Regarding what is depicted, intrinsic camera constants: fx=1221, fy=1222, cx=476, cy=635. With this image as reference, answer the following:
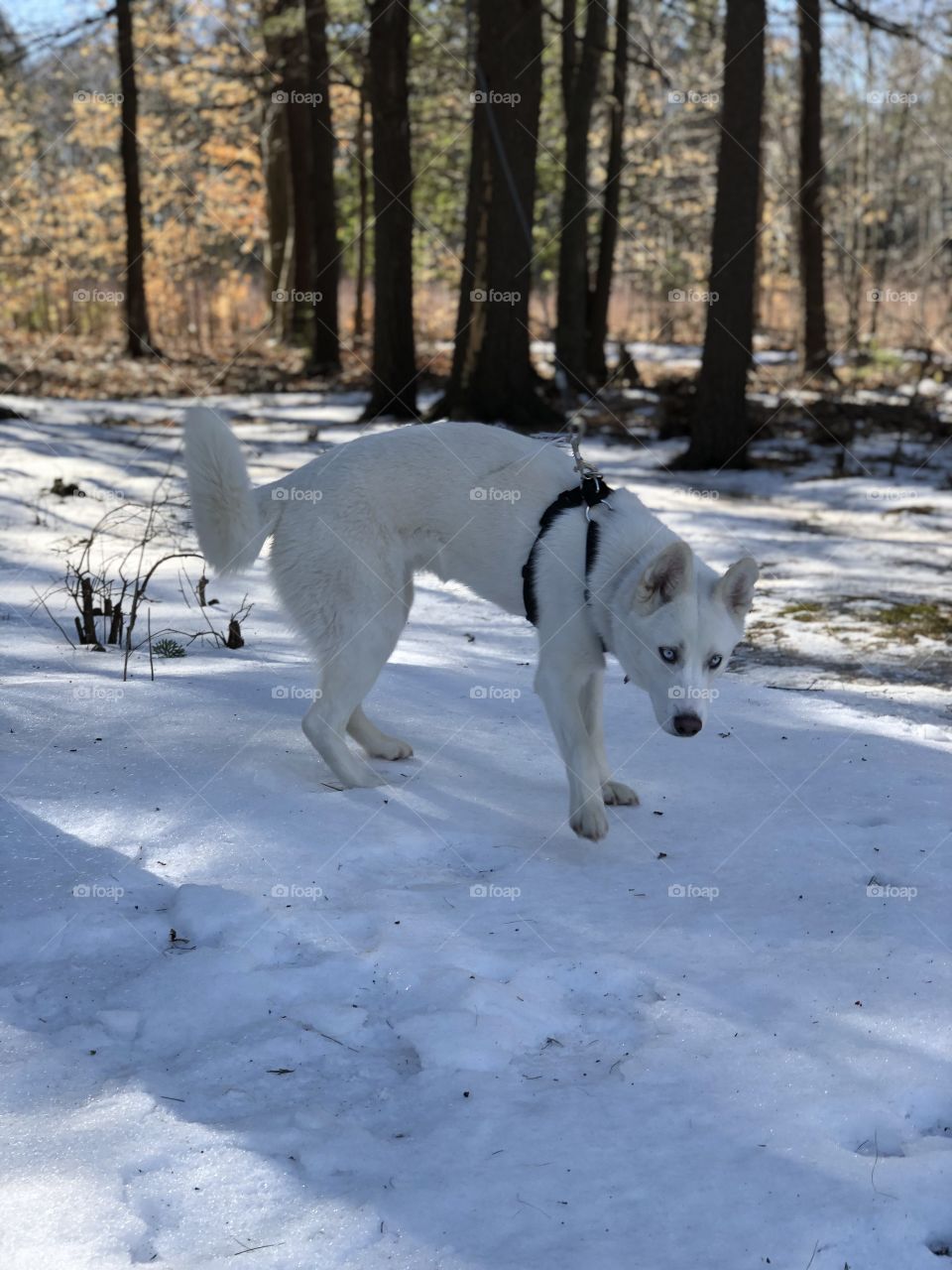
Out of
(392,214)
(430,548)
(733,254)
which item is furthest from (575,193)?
(430,548)

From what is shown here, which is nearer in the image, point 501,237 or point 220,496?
point 220,496

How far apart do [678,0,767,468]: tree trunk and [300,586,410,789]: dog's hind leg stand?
7767 millimetres

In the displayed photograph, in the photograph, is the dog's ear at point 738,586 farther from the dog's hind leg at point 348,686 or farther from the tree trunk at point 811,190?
the tree trunk at point 811,190

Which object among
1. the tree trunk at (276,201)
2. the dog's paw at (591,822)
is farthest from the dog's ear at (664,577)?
the tree trunk at (276,201)

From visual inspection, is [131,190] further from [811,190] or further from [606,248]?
[811,190]

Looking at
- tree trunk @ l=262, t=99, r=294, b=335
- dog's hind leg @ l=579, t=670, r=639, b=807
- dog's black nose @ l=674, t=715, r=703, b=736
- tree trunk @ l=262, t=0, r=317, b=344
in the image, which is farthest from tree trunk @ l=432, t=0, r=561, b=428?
tree trunk @ l=262, t=99, r=294, b=335

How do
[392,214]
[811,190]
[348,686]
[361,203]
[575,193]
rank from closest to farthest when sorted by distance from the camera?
[348,686] → [392,214] → [575,193] → [811,190] → [361,203]

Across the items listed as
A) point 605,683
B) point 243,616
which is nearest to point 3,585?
point 243,616

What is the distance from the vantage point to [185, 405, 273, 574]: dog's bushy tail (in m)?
4.15

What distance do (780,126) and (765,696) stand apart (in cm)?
2566

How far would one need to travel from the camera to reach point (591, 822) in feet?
13.4

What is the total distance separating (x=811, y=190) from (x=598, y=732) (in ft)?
54.7

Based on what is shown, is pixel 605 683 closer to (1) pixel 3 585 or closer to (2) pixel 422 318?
(1) pixel 3 585

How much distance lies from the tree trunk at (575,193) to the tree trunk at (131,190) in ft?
23.7
